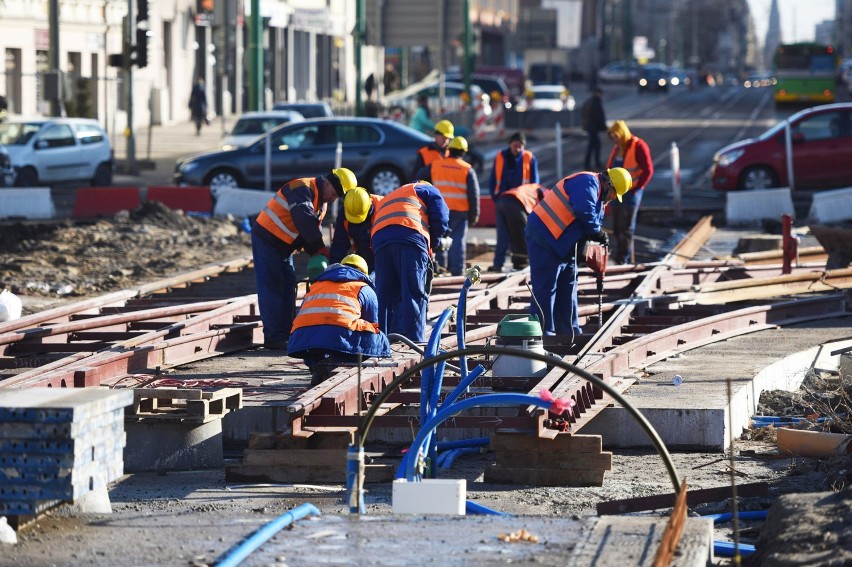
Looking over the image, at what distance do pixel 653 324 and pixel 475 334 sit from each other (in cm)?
219

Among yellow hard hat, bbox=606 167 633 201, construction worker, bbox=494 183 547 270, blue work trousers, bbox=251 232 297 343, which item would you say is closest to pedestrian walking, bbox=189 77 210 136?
construction worker, bbox=494 183 547 270

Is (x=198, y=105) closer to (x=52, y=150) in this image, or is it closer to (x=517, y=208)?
(x=52, y=150)

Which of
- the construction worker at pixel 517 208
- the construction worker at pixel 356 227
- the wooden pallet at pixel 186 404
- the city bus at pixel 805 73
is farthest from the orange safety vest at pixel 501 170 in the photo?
the city bus at pixel 805 73

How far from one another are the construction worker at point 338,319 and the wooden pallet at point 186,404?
0.63 metres

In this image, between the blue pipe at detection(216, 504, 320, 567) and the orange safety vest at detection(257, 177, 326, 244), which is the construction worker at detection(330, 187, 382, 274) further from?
the blue pipe at detection(216, 504, 320, 567)

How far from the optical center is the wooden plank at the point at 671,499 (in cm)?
737

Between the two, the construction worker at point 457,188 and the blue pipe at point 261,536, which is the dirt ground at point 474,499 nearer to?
the blue pipe at point 261,536

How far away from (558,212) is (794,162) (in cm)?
1487

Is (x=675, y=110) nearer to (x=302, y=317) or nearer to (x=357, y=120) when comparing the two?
(x=357, y=120)

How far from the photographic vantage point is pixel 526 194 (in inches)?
642

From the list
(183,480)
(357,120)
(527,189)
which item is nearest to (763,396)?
(183,480)

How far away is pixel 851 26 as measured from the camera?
602ft

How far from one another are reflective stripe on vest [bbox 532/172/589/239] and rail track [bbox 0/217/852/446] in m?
0.88

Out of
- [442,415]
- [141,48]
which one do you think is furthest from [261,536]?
[141,48]
